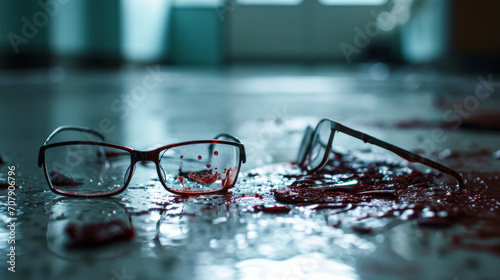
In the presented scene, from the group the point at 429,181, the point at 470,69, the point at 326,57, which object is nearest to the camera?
the point at 429,181

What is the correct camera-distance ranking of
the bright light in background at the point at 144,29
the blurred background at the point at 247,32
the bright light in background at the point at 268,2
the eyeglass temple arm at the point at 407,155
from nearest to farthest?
the eyeglass temple arm at the point at 407,155 < the blurred background at the point at 247,32 < the bright light in background at the point at 144,29 < the bright light in background at the point at 268,2

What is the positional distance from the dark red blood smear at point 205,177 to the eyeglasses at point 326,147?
17cm

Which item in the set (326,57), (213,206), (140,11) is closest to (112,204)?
(213,206)

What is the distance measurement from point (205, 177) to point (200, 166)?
2 cm

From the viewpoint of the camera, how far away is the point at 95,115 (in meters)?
2.37

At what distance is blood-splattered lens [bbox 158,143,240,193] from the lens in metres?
0.73

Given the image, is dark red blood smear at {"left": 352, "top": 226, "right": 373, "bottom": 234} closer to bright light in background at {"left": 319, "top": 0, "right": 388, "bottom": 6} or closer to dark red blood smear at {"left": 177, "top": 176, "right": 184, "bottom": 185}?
dark red blood smear at {"left": 177, "top": 176, "right": 184, "bottom": 185}

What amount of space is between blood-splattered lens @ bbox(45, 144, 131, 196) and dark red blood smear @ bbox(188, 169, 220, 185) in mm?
92

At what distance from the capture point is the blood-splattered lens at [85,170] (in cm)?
74

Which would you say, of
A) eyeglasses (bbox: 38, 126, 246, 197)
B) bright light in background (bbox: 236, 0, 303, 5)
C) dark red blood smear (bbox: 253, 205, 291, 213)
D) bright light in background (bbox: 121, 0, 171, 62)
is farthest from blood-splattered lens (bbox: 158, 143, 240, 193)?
bright light in background (bbox: 236, 0, 303, 5)

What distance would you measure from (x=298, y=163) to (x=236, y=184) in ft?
0.63

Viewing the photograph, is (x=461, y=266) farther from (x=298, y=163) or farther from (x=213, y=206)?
(x=298, y=163)

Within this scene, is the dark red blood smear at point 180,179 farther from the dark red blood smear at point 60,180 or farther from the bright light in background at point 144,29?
the bright light in background at point 144,29

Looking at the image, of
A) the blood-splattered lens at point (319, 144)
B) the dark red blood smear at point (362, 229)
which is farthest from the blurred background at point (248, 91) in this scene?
the blood-splattered lens at point (319, 144)
